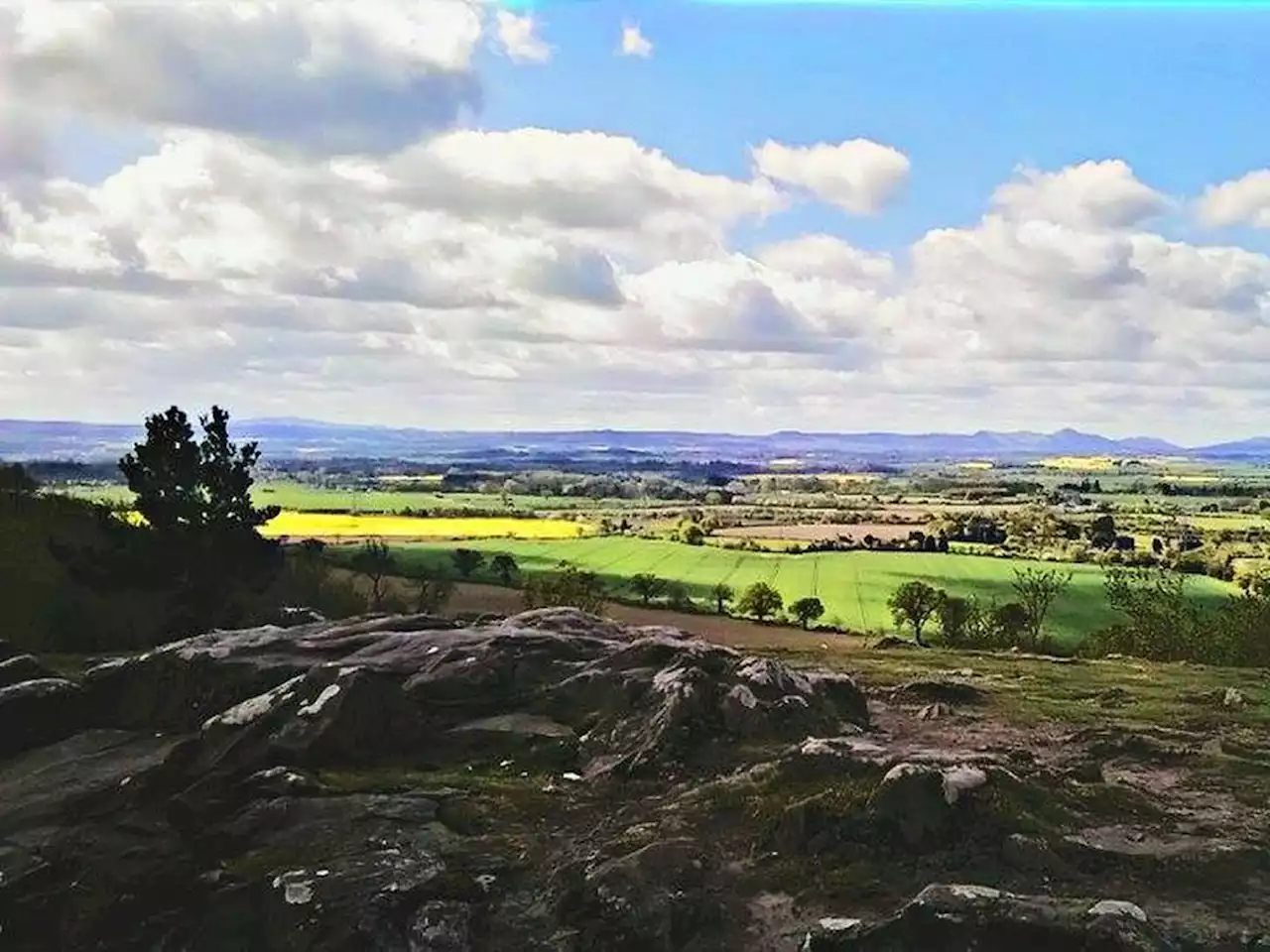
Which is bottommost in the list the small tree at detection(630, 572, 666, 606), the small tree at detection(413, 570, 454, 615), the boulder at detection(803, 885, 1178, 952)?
the small tree at detection(630, 572, 666, 606)

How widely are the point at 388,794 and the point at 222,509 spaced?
95.6ft

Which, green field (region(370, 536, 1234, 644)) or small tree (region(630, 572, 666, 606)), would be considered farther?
green field (region(370, 536, 1234, 644))

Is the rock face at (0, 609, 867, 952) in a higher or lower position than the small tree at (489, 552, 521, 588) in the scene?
higher

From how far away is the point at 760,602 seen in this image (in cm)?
8294

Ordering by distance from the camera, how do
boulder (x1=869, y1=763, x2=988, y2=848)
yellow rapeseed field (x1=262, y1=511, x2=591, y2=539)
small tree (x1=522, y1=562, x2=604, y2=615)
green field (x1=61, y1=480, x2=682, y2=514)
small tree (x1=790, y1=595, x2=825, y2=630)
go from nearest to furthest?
boulder (x1=869, y1=763, x2=988, y2=848)
small tree (x1=522, y1=562, x2=604, y2=615)
small tree (x1=790, y1=595, x2=825, y2=630)
yellow rapeseed field (x1=262, y1=511, x2=591, y2=539)
green field (x1=61, y1=480, x2=682, y2=514)

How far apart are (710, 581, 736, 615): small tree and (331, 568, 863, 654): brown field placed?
458cm

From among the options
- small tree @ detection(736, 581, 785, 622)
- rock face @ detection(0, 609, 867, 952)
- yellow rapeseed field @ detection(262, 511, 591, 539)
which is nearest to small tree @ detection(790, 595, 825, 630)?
small tree @ detection(736, 581, 785, 622)

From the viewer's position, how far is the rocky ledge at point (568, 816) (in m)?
16.2

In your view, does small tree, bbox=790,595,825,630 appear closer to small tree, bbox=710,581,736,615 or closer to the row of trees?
the row of trees

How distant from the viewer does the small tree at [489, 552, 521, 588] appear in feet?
294

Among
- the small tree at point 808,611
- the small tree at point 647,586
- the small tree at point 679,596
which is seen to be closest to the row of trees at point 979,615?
the small tree at point 808,611

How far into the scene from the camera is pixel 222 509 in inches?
1864

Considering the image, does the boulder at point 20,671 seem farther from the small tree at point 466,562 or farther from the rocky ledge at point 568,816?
the small tree at point 466,562

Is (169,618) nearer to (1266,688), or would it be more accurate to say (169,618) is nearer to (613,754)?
(613,754)
